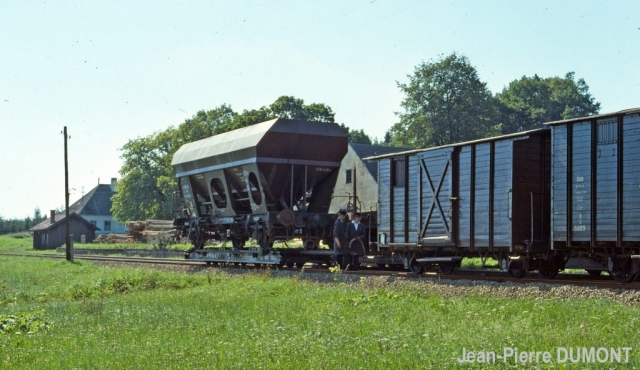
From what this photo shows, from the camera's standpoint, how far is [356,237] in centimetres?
1977

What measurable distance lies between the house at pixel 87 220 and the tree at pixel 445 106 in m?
33.2

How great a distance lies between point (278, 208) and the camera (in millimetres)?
23250

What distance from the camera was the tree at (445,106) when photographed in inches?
2271

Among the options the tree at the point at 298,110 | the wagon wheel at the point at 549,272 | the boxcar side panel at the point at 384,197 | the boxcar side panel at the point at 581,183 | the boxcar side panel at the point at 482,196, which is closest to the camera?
the boxcar side panel at the point at 581,183

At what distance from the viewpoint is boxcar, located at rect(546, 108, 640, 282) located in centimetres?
1412

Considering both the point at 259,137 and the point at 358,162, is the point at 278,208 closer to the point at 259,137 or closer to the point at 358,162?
the point at 259,137

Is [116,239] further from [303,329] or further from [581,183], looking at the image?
[303,329]

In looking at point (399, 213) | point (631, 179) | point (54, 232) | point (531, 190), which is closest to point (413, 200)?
point (399, 213)

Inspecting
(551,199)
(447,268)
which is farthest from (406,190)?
(551,199)

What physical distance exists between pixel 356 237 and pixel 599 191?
6.92 metres

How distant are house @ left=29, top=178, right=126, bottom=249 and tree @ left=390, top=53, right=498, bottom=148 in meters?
33.2

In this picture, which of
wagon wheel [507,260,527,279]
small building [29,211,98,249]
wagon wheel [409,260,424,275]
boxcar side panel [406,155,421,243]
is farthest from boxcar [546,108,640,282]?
small building [29,211,98,249]

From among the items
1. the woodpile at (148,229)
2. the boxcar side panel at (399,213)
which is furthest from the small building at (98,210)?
the boxcar side panel at (399,213)

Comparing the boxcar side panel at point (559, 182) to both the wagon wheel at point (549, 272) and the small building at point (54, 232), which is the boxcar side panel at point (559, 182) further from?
the small building at point (54, 232)
